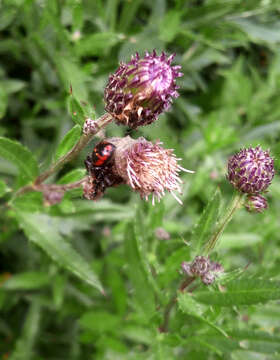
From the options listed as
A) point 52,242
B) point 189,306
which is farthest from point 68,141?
point 189,306

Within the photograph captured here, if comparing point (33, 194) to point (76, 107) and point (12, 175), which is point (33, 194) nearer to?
point (76, 107)

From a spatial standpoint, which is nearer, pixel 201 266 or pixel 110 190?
pixel 201 266

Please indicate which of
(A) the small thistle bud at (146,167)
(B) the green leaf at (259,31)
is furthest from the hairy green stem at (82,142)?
(B) the green leaf at (259,31)

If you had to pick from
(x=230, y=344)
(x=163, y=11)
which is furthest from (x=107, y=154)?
(x=163, y=11)

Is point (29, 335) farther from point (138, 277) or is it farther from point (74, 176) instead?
point (74, 176)

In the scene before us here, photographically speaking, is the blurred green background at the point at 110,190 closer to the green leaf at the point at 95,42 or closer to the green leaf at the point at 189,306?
the green leaf at the point at 95,42

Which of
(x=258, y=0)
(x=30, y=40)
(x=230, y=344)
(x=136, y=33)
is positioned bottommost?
(x=230, y=344)
